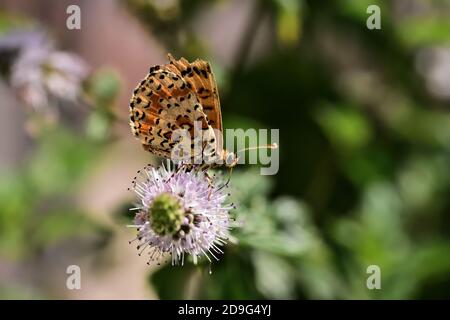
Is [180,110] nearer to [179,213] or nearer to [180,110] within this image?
[180,110]

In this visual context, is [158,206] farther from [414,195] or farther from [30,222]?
[414,195]

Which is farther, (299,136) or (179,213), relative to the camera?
(299,136)

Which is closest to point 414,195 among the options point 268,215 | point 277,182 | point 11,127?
point 277,182

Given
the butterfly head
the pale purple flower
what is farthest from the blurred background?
the butterfly head

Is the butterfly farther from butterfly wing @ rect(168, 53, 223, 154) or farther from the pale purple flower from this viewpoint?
the pale purple flower

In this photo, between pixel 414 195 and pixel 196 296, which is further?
pixel 414 195

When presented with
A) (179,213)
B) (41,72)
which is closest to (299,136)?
(41,72)
